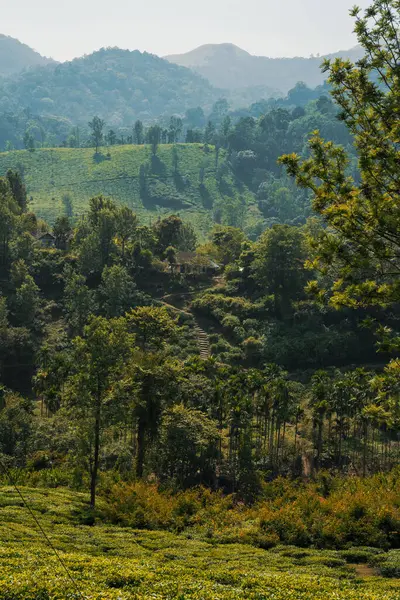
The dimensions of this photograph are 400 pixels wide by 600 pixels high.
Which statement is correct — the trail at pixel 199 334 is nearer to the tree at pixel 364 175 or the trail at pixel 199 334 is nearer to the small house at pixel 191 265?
the small house at pixel 191 265

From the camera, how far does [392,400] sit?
14.6 m

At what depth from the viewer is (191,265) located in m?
89.9

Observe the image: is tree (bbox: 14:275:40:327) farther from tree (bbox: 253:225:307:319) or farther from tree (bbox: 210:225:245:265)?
tree (bbox: 210:225:245:265)

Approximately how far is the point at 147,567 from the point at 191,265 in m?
74.1

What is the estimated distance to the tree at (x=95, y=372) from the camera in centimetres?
3186

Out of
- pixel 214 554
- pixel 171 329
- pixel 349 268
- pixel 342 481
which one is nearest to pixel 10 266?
pixel 171 329

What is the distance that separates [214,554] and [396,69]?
20630 mm

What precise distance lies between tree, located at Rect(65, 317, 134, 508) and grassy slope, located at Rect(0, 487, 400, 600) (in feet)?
15.7

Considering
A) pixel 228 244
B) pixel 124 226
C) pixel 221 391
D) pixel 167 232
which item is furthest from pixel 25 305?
pixel 228 244

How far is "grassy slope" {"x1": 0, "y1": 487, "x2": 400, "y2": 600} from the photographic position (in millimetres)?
13578

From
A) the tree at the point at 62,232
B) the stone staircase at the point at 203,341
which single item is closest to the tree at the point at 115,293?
the stone staircase at the point at 203,341

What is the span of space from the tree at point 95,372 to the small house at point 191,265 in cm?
5702

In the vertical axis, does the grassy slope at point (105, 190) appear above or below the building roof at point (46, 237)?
above

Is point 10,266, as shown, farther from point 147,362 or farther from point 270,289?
point 147,362
